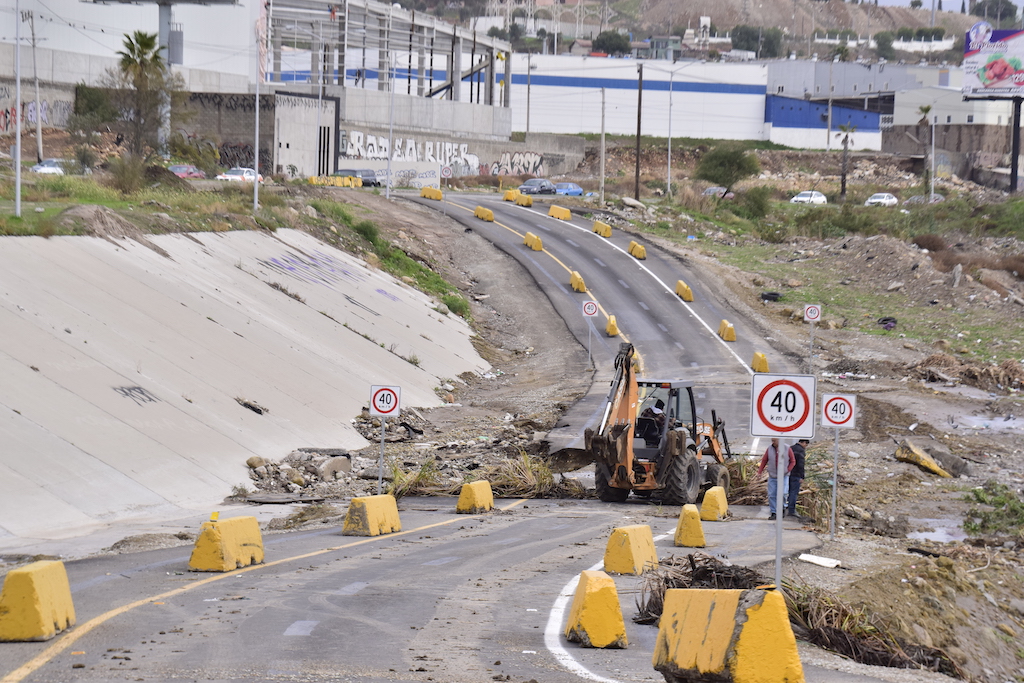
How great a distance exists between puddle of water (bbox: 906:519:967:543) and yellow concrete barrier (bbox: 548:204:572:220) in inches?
1828

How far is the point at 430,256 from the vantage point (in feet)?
168

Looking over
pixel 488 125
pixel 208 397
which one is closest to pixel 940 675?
pixel 208 397

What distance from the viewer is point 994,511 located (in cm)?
1908

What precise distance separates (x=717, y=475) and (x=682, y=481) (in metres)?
1.54

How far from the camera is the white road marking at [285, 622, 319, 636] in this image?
9.69m

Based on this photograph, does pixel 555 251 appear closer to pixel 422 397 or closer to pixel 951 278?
pixel 951 278

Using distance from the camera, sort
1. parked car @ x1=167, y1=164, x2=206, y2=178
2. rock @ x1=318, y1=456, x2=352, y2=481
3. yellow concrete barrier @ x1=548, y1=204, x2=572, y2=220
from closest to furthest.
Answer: rock @ x1=318, y1=456, x2=352, y2=481 → parked car @ x1=167, y1=164, x2=206, y2=178 → yellow concrete barrier @ x1=548, y1=204, x2=572, y2=220

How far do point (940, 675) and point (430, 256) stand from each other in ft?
142

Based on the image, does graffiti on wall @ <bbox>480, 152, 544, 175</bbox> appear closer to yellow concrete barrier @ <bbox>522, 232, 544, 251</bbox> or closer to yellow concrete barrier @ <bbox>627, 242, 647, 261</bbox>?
yellow concrete barrier @ <bbox>522, 232, 544, 251</bbox>

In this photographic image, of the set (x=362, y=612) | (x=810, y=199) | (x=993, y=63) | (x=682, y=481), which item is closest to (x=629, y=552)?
(x=362, y=612)

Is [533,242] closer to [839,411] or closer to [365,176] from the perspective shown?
[365,176]

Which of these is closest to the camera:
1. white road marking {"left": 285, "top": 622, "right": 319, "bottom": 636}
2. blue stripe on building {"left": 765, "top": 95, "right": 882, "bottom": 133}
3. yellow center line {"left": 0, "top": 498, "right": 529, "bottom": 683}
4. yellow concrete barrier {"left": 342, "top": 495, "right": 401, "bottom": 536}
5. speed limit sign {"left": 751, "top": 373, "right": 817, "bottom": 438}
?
yellow center line {"left": 0, "top": 498, "right": 529, "bottom": 683}

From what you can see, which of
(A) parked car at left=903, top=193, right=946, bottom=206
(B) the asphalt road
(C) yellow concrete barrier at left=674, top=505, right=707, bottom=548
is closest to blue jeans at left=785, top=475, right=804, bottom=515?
(C) yellow concrete barrier at left=674, top=505, right=707, bottom=548

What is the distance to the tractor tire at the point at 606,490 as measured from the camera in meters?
19.4
